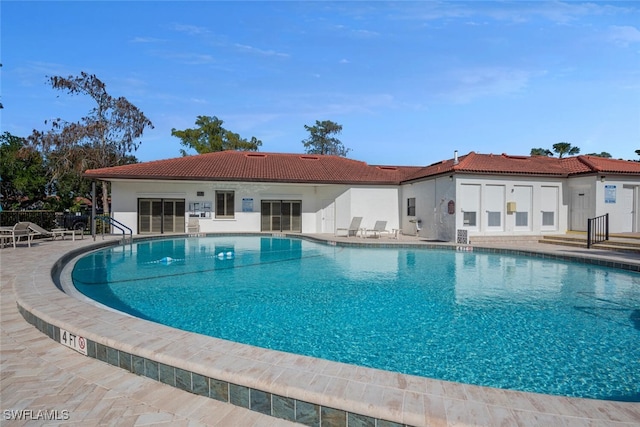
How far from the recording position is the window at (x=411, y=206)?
1980cm

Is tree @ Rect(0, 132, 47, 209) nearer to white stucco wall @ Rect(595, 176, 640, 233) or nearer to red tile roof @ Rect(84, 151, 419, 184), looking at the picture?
red tile roof @ Rect(84, 151, 419, 184)

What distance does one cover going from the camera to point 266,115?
25.4 meters

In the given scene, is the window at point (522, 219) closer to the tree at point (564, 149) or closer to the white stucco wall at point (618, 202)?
the white stucco wall at point (618, 202)

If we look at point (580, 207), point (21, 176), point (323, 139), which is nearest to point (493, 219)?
point (580, 207)

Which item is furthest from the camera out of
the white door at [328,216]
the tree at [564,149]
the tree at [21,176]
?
the tree at [564,149]

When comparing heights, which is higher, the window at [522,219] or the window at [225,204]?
the window at [225,204]

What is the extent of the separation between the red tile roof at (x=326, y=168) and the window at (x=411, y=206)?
50.1 inches

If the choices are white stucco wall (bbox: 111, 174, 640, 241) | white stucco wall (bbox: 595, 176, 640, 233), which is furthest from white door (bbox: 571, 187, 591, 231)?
white stucco wall (bbox: 595, 176, 640, 233)

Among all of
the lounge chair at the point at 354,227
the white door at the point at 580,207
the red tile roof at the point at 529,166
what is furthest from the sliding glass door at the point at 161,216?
the white door at the point at 580,207

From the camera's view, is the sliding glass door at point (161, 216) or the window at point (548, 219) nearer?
the window at point (548, 219)

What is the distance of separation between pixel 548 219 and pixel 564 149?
113 ft

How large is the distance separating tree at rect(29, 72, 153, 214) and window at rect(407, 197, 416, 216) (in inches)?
839

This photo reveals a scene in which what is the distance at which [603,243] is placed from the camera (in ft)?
44.6

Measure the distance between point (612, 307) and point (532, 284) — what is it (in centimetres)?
194
